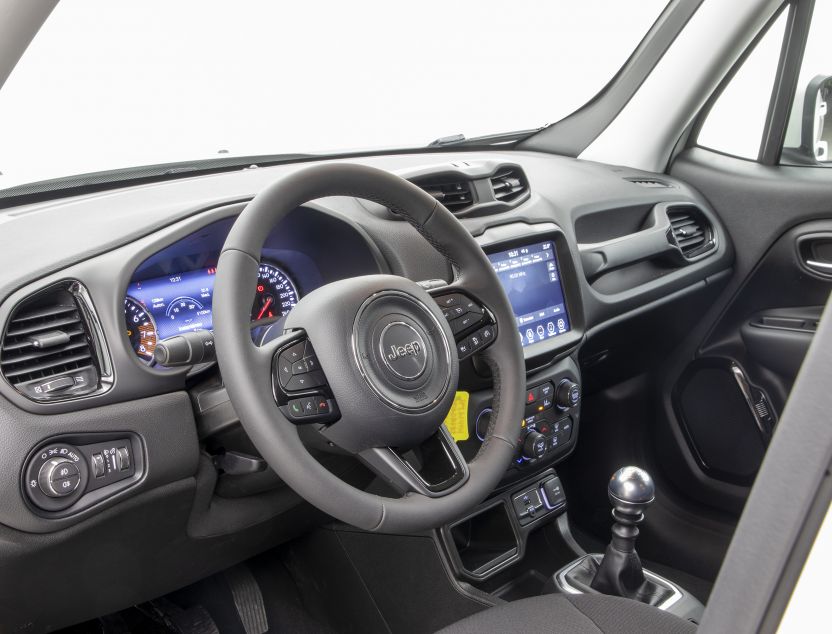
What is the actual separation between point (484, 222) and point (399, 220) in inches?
9.1

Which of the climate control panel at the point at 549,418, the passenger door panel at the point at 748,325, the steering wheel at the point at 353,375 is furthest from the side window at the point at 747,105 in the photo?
the steering wheel at the point at 353,375

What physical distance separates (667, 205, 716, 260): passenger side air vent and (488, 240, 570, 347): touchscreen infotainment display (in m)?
0.54

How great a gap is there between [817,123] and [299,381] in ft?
6.17

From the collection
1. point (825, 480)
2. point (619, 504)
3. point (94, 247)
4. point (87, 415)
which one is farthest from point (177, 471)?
point (825, 480)

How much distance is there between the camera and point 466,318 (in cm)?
135

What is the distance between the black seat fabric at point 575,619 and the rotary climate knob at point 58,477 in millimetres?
599

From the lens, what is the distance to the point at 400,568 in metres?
1.85

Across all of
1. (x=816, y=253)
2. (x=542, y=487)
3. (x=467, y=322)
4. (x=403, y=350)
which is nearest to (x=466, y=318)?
(x=467, y=322)

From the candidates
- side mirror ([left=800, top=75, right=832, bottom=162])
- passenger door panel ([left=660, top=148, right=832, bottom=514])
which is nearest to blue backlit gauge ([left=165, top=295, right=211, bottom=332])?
passenger door panel ([left=660, top=148, right=832, bottom=514])

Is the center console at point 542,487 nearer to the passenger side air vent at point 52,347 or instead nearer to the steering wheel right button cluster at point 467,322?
the steering wheel right button cluster at point 467,322

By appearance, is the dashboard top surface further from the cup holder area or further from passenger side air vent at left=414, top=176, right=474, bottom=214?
the cup holder area

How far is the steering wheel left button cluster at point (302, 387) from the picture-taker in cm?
111

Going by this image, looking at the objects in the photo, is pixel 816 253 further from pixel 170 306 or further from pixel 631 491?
pixel 170 306

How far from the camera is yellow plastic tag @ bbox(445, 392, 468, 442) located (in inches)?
63.1
